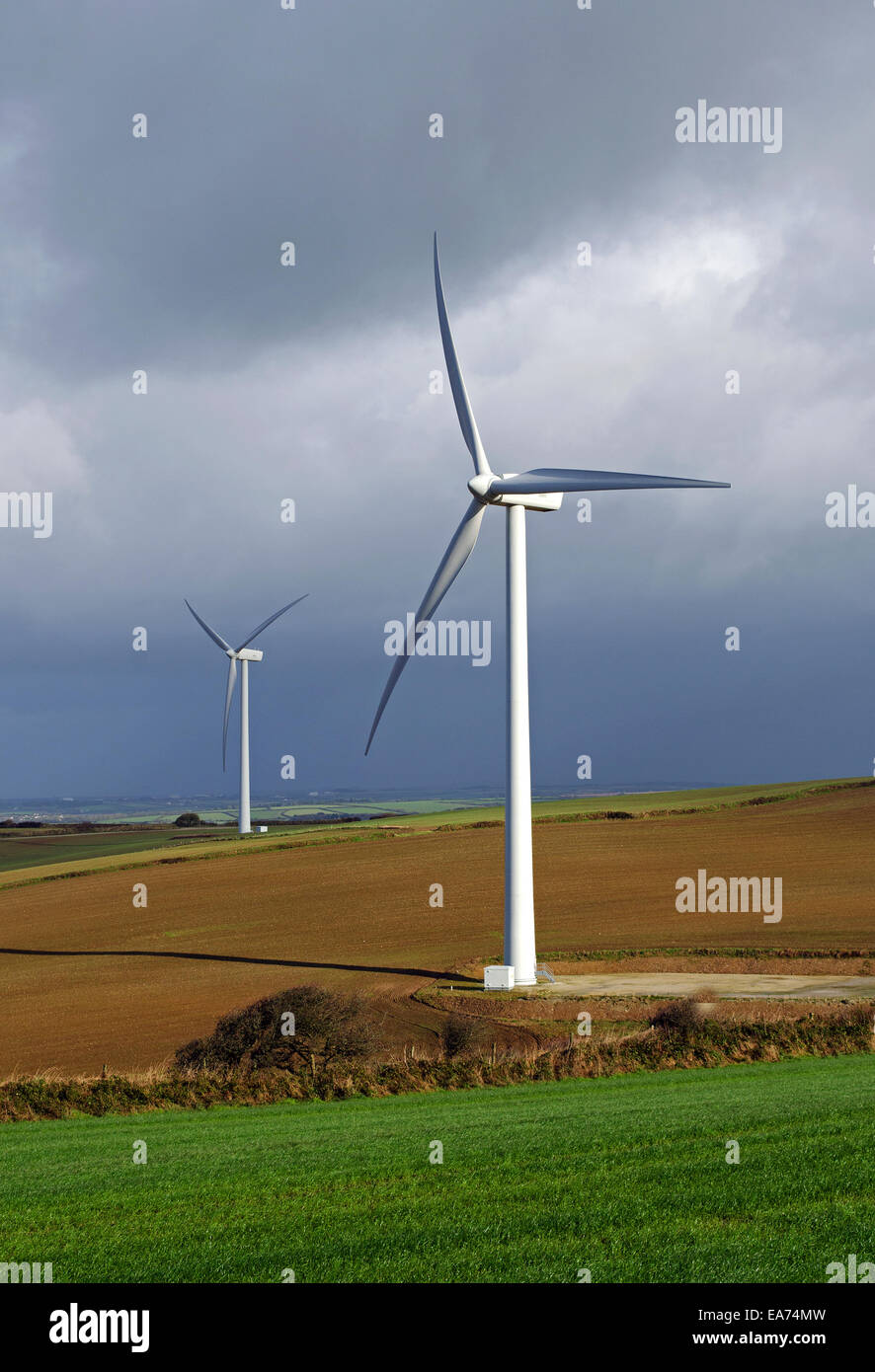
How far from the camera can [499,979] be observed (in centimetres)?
3422

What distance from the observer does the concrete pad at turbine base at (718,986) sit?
31891mm

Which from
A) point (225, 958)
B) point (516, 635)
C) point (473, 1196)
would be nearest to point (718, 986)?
point (516, 635)

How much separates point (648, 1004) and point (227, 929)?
2548 centimetres

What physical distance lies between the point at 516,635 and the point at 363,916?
22780mm

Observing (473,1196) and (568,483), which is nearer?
(473,1196)

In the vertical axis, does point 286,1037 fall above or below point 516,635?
below

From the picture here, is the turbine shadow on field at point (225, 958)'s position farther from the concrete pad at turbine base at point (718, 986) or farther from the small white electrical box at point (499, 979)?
the concrete pad at turbine base at point (718, 986)

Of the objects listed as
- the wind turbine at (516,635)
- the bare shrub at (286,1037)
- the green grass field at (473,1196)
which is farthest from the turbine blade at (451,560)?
the green grass field at (473,1196)

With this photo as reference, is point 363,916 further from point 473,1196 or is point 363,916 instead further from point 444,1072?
point 473,1196

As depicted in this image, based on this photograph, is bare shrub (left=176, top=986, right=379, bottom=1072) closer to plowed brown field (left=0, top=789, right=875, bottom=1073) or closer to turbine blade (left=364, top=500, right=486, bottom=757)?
plowed brown field (left=0, top=789, right=875, bottom=1073)

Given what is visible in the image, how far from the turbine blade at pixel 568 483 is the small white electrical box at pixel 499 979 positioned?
14.4 m

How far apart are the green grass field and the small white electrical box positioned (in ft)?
59.7

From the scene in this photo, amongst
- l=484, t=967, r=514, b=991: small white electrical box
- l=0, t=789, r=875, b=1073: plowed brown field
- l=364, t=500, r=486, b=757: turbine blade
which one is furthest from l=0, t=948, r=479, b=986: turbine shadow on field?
l=364, t=500, r=486, b=757: turbine blade
